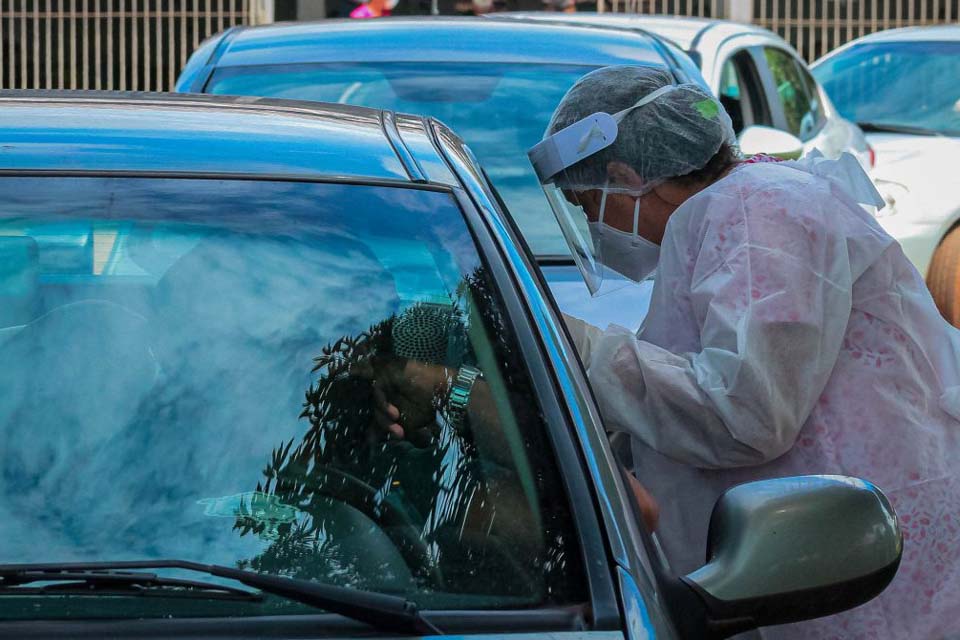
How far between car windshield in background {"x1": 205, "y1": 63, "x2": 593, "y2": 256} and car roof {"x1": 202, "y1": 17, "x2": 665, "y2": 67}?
0.04 meters

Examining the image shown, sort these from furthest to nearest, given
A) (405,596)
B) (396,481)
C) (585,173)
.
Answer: (585,173)
(396,481)
(405,596)

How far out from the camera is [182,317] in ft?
6.71

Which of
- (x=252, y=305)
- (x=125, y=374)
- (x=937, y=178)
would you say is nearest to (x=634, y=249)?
(x=252, y=305)

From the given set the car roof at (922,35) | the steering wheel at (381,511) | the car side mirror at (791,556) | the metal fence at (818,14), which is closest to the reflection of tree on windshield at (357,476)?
the steering wheel at (381,511)

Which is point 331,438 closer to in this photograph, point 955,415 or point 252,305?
point 252,305

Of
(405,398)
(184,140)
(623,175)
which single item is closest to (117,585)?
(405,398)

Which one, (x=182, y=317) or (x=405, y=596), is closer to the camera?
(x=405, y=596)

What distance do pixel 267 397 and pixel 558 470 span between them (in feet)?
1.21

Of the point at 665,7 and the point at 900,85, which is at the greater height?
the point at 900,85

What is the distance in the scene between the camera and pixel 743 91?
7250 mm

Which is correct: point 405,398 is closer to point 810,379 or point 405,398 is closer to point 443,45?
point 810,379

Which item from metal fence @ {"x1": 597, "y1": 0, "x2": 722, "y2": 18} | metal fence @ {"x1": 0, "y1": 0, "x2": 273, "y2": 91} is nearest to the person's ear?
metal fence @ {"x1": 0, "y1": 0, "x2": 273, "y2": 91}

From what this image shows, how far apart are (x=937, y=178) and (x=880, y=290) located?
20.3ft

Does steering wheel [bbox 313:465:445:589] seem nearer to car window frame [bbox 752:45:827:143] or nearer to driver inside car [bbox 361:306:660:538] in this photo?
driver inside car [bbox 361:306:660:538]
